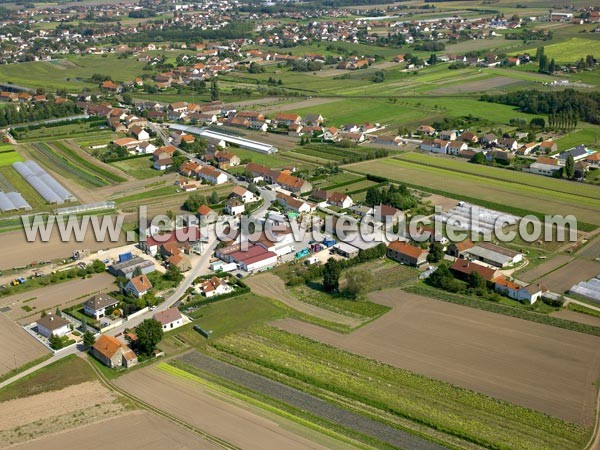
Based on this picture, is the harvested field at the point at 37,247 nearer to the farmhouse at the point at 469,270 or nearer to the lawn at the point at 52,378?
the lawn at the point at 52,378

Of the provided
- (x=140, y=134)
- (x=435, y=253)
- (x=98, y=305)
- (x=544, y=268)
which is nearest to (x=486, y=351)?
(x=435, y=253)

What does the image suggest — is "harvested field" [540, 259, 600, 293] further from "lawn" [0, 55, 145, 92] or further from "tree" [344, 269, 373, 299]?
"lawn" [0, 55, 145, 92]

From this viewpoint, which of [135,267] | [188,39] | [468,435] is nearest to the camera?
[468,435]

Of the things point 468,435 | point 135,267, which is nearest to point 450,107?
point 135,267

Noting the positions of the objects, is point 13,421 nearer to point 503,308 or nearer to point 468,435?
point 468,435

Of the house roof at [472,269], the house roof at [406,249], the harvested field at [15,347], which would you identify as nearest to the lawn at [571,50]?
the house roof at [406,249]

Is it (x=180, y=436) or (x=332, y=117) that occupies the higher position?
(x=332, y=117)
